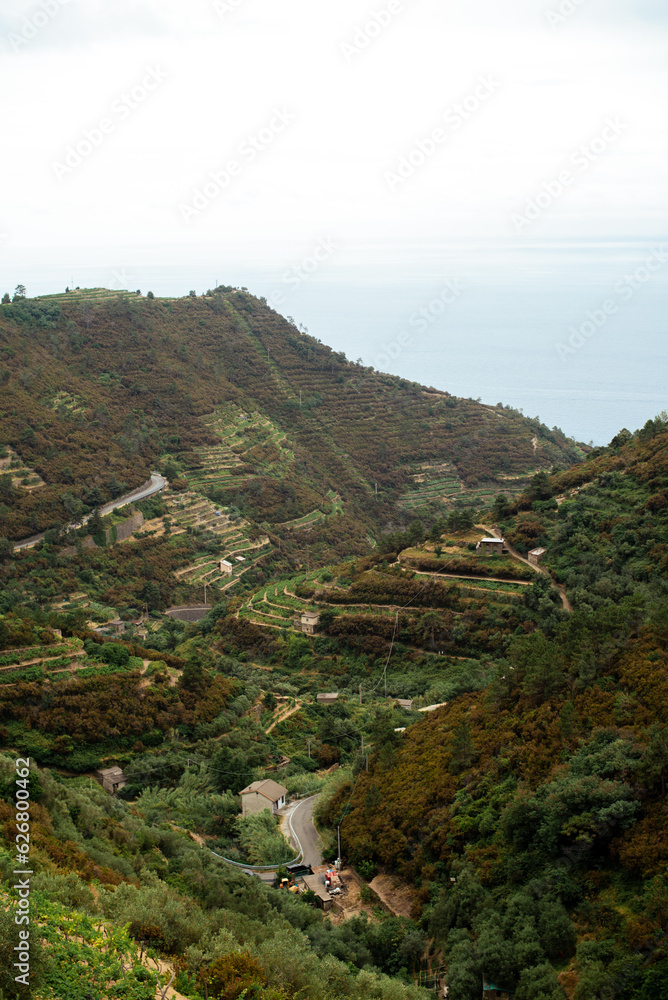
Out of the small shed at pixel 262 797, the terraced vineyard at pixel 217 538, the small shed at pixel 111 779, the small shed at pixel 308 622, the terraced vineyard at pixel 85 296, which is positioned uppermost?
the terraced vineyard at pixel 85 296

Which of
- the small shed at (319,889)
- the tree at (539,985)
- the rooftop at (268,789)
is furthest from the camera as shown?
the rooftop at (268,789)

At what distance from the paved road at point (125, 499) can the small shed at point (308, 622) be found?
1587 centimetres

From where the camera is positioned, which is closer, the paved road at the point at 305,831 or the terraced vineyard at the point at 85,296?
the paved road at the point at 305,831

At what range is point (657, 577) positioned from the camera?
21656 millimetres

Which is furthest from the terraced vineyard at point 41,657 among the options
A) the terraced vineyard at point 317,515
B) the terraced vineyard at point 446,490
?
the terraced vineyard at point 446,490

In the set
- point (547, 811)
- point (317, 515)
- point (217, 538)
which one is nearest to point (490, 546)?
point (547, 811)

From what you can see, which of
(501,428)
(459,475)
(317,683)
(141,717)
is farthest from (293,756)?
(501,428)

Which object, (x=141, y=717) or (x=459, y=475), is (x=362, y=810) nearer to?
(x=141, y=717)

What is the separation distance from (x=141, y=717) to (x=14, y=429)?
29828mm

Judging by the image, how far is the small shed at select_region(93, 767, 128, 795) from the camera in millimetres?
18984

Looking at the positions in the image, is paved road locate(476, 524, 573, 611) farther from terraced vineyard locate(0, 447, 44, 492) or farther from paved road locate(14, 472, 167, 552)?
terraced vineyard locate(0, 447, 44, 492)

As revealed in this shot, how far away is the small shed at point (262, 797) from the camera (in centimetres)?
1892
